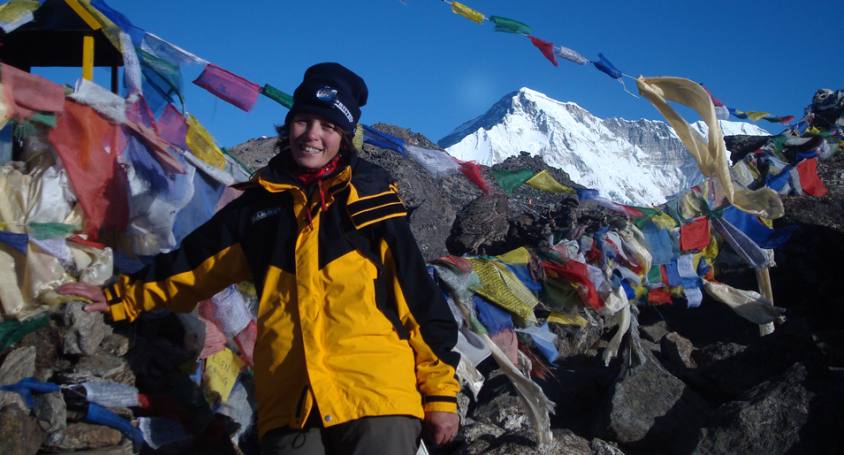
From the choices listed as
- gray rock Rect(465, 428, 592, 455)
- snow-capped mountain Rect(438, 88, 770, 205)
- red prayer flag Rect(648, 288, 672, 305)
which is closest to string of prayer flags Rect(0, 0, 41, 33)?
gray rock Rect(465, 428, 592, 455)

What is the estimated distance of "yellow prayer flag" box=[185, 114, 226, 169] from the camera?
5129 millimetres

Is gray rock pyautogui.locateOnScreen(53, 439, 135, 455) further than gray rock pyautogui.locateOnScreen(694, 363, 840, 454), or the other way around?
gray rock pyautogui.locateOnScreen(694, 363, 840, 454)

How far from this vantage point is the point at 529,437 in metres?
5.00

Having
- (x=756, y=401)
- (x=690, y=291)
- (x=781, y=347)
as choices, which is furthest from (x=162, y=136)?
(x=690, y=291)

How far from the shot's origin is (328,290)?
267 centimetres

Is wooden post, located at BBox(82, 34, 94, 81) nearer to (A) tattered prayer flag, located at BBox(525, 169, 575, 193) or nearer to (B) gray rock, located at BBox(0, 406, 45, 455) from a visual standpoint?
(B) gray rock, located at BBox(0, 406, 45, 455)

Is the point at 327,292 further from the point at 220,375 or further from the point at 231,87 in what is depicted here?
the point at 231,87

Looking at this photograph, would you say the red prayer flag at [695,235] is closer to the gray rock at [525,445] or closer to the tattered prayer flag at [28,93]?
the gray rock at [525,445]

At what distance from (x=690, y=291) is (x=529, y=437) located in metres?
3.75

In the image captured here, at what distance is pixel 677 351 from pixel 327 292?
5492 mm

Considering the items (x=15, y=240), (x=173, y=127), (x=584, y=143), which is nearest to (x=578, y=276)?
(x=173, y=127)

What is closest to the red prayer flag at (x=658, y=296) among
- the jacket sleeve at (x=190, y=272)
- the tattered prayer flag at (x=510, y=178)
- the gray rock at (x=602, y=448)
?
the tattered prayer flag at (x=510, y=178)

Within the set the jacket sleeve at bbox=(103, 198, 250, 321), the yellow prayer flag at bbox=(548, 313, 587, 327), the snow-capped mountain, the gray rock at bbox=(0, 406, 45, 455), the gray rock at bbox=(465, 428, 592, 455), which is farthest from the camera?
the snow-capped mountain

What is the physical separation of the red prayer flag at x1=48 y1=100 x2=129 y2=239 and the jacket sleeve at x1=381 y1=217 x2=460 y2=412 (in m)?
2.32
